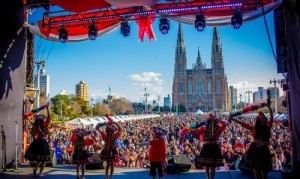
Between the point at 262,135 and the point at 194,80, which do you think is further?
the point at 194,80

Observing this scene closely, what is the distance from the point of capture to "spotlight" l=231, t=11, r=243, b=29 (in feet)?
29.0

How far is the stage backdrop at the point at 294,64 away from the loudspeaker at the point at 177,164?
2.88m

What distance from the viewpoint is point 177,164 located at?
875cm

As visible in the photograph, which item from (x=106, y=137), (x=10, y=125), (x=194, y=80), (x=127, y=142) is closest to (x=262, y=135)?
(x=106, y=137)


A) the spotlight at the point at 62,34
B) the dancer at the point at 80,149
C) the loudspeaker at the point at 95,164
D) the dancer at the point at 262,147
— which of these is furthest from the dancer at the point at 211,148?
the spotlight at the point at 62,34

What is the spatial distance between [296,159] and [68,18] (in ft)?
26.1

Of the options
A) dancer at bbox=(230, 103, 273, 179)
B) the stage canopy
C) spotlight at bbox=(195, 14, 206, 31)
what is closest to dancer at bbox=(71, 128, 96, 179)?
the stage canopy

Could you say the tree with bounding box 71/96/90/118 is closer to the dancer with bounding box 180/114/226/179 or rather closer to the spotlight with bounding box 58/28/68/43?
the spotlight with bounding box 58/28/68/43

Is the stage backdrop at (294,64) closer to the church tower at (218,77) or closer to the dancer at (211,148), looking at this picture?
the dancer at (211,148)

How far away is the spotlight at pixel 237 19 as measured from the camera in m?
8.83

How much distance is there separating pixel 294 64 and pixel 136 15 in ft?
15.7

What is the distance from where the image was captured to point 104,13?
9.82 m

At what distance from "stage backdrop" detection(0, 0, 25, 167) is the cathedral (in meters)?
118

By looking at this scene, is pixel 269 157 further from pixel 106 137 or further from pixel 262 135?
pixel 106 137
